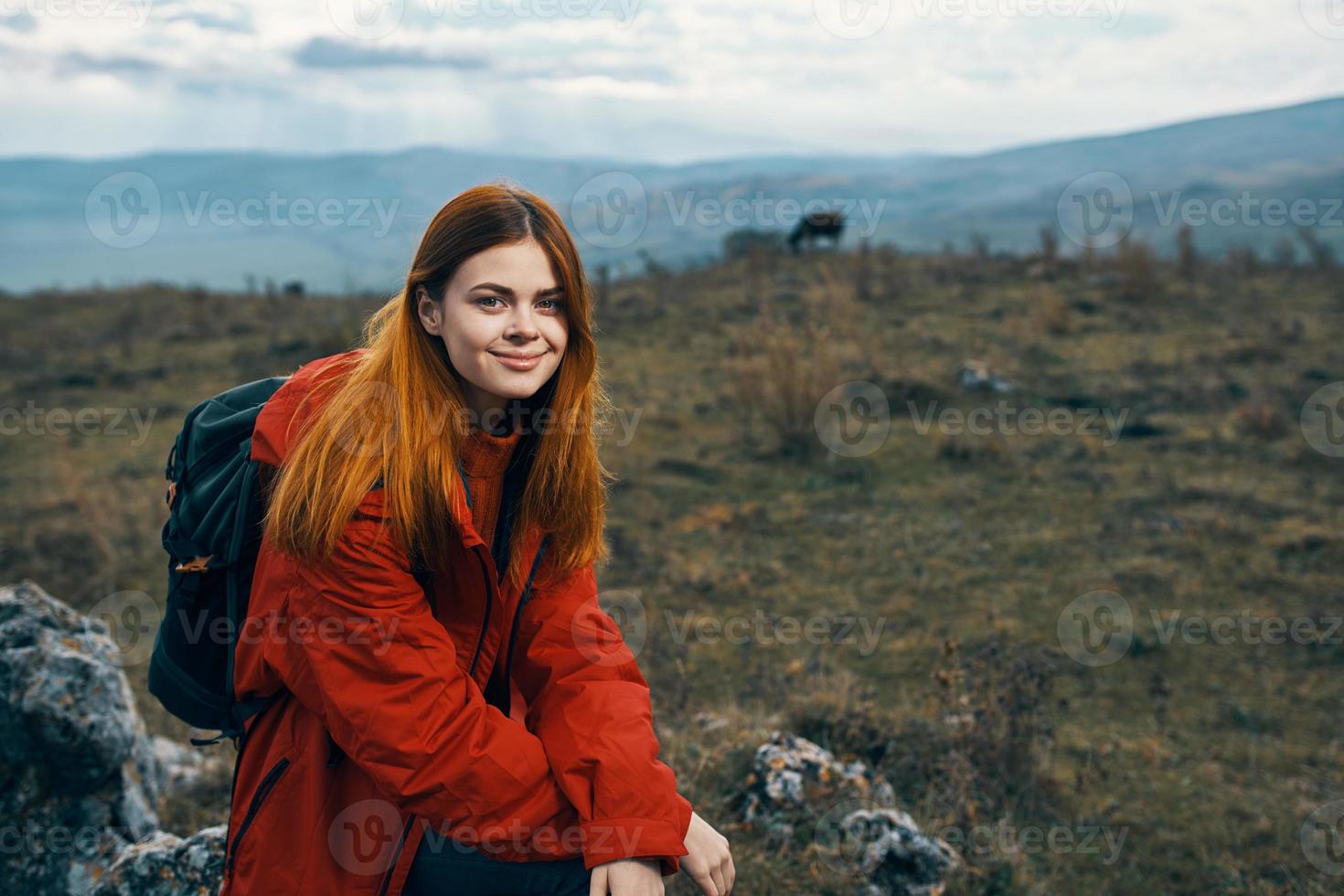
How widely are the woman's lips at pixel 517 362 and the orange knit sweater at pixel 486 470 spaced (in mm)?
133

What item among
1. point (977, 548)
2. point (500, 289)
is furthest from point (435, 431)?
point (977, 548)

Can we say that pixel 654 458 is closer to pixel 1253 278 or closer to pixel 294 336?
pixel 294 336

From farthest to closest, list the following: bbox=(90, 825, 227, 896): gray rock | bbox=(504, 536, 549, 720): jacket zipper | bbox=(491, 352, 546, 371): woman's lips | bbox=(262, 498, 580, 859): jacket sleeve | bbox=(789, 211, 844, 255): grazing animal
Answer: bbox=(789, 211, 844, 255): grazing animal < bbox=(90, 825, 227, 896): gray rock < bbox=(504, 536, 549, 720): jacket zipper < bbox=(491, 352, 546, 371): woman's lips < bbox=(262, 498, 580, 859): jacket sleeve

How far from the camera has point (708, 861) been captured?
1564 millimetres

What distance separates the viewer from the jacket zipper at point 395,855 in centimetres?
149

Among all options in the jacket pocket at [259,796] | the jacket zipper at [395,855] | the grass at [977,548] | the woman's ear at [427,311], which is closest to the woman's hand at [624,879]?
the jacket zipper at [395,855]

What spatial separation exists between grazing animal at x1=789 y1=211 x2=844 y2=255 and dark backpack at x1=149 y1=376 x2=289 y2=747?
15.6 metres

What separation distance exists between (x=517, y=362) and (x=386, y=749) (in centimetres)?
67

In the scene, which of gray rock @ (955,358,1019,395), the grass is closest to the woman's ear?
the grass

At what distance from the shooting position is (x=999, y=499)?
6172mm

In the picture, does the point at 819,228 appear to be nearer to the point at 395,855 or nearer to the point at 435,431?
the point at 435,431

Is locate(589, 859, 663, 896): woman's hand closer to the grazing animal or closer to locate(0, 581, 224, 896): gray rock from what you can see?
locate(0, 581, 224, 896): gray rock

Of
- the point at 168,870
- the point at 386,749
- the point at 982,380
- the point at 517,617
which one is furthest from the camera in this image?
the point at 982,380

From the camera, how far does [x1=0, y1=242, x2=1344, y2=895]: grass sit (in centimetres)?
301
